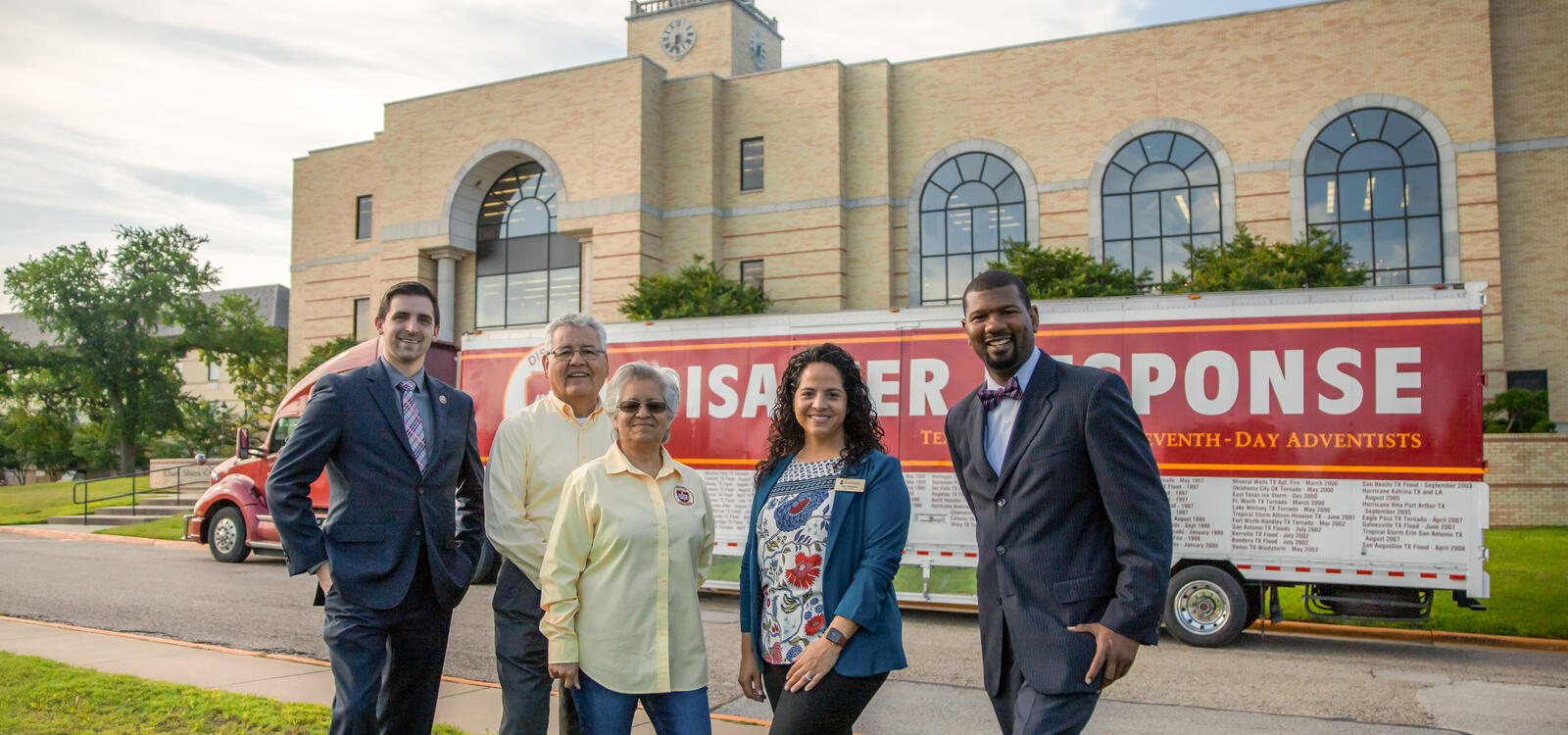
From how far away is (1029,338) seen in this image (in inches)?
137

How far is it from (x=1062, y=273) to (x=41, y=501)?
27.1m

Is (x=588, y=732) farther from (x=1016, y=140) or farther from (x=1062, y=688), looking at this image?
(x=1016, y=140)

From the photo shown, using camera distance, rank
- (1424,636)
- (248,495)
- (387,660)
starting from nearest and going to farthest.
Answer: (387,660), (1424,636), (248,495)

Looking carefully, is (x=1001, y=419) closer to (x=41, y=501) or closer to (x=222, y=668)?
(x=222, y=668)

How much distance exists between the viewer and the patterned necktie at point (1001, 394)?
11.4 feet

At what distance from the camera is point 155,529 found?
69.9 ft

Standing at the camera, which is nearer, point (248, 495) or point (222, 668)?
point (222, 668)

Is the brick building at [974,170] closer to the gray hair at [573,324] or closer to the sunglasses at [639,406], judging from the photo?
the gray hair at [573,324]

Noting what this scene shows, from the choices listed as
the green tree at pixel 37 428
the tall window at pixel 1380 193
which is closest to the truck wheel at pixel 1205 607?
the tall window at pixel 1380 193

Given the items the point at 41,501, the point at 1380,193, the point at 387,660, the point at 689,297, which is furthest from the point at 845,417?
the point at 41,501

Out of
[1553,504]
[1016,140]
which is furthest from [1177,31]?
[1553,504]

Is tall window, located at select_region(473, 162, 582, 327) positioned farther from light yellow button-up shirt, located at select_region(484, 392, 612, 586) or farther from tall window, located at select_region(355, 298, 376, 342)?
light yellow button-up shirt, located at select_region(484, 392, 612, 586)

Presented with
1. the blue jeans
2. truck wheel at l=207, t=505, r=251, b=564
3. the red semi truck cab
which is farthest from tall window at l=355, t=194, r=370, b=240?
the blue jeans

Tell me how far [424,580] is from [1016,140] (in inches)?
984
